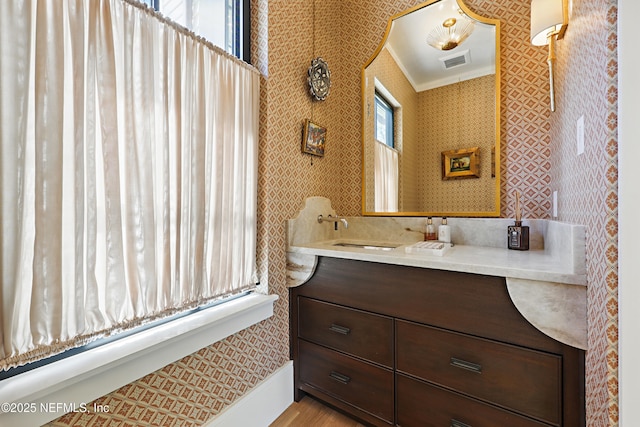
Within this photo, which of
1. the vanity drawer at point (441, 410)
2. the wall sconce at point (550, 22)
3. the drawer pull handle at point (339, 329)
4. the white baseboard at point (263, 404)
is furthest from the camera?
the drawer pull handle at point (339, 329)

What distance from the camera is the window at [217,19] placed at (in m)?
1.18

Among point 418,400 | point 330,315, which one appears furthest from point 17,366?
point 418,400

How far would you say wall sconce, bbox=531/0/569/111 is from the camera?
3.82 feet

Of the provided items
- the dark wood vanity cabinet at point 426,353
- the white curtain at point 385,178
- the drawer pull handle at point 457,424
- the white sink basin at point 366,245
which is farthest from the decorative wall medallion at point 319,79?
the drawer pull handle at point 457,424

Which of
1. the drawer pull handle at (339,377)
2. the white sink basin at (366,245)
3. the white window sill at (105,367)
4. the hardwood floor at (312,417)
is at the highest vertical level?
the white sink basin at (366,245)

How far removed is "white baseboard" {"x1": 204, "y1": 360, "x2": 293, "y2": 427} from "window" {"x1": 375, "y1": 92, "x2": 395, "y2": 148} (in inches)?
64.5

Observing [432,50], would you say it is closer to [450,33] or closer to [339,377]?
[450,33]

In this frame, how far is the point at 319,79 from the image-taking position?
186 centimetres

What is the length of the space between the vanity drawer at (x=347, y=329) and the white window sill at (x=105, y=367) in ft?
1.48

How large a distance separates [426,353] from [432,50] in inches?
71.6

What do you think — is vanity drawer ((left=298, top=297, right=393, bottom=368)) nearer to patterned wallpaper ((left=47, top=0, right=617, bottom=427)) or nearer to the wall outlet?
patterned wallpaper ((left=47, top=0, right=617, bottom=427))

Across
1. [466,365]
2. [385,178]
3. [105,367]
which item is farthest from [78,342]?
[385,178]

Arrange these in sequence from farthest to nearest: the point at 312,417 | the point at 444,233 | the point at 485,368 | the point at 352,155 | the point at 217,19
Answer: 1. the point at 352,155
2. the point at 444,233
3. the point at 312,417
4. the point at 217,19
5. the point at 485,368

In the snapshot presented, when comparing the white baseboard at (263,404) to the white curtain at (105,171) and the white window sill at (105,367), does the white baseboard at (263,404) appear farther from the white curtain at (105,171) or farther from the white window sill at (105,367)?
the white curtain at (105,171)
